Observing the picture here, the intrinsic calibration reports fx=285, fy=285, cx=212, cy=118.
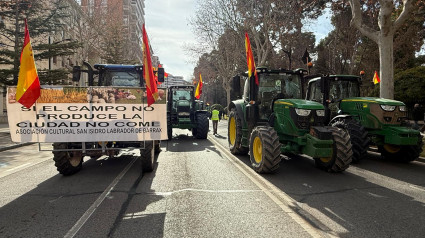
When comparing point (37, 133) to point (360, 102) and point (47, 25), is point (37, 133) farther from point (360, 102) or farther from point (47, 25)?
point (47, 25)

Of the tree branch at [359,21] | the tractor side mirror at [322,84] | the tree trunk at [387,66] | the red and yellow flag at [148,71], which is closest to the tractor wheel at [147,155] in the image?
the red and yellow flag at [148,71]

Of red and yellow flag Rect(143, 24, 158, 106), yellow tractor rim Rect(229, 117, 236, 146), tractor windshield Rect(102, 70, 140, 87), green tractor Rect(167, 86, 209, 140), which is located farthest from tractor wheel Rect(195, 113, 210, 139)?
red and yellow flag Rect(143, 24, 158, 106)

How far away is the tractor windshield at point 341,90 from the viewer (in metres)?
9.45

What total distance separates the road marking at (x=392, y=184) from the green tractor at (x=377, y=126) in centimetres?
89

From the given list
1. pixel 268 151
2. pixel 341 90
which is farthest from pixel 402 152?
pixel 268 151

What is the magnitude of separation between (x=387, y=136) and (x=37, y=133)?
8442 millimetres

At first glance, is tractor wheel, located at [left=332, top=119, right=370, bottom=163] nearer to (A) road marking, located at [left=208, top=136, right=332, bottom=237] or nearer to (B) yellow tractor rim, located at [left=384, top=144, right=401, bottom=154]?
(B) yellow tractor rim, located at [left=384, top=144, right=401, bottom=154]

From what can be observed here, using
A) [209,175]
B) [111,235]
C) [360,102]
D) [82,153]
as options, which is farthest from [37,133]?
[360,102]

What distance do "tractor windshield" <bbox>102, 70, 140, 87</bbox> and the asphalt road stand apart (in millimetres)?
2505

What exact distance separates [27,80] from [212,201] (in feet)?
12.8

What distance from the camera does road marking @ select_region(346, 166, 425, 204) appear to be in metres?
5.21

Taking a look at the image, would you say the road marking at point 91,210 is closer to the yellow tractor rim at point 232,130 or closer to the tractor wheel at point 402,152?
the yellow tractor rim at point 232,130

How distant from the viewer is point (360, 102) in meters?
8.43

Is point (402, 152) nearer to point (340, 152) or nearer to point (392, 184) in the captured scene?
point (392, 184)
